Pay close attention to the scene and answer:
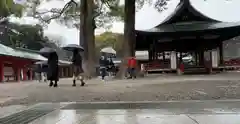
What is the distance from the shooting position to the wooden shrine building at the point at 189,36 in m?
29.8

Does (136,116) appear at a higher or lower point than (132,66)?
lower

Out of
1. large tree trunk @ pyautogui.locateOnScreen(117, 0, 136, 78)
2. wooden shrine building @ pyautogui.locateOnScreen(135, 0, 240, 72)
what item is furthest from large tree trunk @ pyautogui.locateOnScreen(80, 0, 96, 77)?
wooden shrine building @ pyautogui.locateOnScreen(135, 0, 240, 72)

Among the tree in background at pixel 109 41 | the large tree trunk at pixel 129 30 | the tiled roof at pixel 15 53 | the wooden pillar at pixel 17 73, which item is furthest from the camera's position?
the tree in background at pixel 109 41

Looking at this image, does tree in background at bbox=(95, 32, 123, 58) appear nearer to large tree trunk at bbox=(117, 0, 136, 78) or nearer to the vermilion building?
the vermilion building

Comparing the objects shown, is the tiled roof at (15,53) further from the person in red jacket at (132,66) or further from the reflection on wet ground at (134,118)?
the reflection on wet ground at (134,118)

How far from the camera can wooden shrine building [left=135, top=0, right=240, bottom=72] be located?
29.8m

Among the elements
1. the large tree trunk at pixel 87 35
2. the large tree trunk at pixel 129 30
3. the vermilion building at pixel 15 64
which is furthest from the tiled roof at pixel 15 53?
the large tree trunk at pixel 129 30

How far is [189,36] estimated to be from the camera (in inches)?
1235

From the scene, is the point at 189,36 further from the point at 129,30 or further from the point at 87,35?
the point at 87,35

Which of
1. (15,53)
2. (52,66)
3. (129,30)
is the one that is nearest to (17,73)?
(15,53)

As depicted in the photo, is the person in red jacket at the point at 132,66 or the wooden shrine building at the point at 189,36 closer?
the person in red jacket at the point at 132,66

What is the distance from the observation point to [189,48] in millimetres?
33375

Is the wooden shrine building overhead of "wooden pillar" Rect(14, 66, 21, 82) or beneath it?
overhead

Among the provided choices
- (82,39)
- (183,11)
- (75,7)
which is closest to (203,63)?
(183,11)
